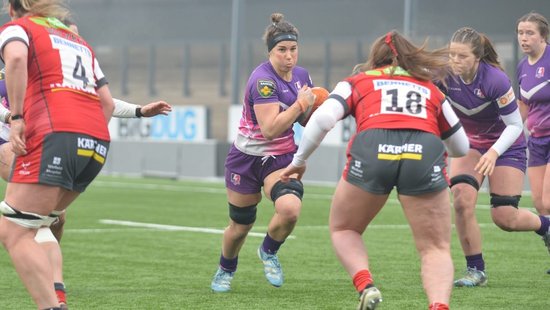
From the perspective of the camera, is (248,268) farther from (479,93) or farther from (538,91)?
(538,91)

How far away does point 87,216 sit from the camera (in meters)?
16.5

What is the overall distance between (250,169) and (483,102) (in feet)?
6.34

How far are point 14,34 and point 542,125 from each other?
562 centimetres

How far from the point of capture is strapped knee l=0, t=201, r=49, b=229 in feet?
21.3

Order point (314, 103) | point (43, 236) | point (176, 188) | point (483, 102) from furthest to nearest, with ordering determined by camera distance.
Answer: point (176, 188) → point (483, 102) → point (314, 103) → point (43, 236)

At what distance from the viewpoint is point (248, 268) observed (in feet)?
35.1

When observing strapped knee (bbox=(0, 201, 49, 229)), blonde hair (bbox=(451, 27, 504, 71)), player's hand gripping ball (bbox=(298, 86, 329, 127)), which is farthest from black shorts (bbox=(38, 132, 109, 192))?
blonde hair (bbox=(451, 27, 504, 71))

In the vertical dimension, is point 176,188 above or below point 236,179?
below

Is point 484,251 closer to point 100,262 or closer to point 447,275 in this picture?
point 100,262

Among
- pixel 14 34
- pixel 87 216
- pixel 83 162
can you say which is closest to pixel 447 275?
pixel 83 162

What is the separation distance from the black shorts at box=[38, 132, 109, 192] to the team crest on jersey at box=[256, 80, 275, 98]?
2313mm

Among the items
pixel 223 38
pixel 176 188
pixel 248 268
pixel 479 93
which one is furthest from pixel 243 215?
pixel 223 38

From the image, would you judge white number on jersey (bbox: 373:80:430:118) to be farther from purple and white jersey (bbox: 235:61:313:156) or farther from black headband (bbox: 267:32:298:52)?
black headband (bbox: 267:32:298:52)

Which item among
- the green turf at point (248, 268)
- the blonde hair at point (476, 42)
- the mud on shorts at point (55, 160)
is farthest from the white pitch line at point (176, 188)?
the mud on shorts at point (55, 160)
